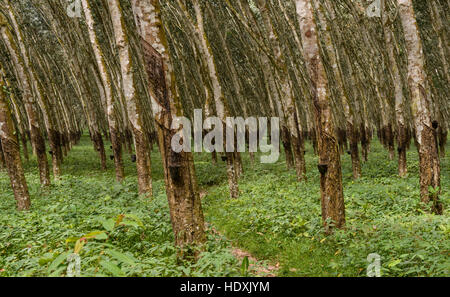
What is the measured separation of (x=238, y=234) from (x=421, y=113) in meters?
4.35

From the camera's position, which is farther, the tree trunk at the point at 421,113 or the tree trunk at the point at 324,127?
the tree trunk at the point at 421,113

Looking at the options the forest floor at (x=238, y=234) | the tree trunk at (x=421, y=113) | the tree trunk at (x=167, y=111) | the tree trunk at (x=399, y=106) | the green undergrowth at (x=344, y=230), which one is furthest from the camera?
the tree trunk at (x=399, y=106)

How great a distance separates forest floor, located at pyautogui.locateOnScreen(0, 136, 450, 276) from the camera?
3.95 m

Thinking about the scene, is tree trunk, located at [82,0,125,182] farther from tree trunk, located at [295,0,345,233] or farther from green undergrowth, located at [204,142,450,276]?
tree trunk, located at [295,0,345,233]

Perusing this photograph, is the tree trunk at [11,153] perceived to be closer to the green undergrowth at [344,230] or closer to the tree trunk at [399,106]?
the green undergrowth at [344,230]

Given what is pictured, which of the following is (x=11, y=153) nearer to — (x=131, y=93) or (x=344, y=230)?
(x=131, y=93)

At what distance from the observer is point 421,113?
650 cm

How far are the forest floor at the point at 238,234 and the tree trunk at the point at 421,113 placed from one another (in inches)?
19.8

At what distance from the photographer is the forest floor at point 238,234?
12.9ft

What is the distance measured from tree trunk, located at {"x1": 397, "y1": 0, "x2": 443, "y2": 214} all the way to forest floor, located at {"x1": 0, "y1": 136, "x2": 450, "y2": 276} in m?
0.50

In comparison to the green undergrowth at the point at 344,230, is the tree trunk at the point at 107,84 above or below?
above

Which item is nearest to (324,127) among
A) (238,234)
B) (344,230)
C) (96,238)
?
(344,230)

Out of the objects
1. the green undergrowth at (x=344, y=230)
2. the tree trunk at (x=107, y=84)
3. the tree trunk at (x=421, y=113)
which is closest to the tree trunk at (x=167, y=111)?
the green undergrowth at (x=344, y=230)

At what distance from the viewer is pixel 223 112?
33.9 ft
